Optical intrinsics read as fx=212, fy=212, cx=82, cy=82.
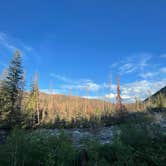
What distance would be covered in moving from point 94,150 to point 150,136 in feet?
13.8

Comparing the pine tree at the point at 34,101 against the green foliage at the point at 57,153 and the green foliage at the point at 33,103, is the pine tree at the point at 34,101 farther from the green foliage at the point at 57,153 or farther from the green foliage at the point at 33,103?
the green foliage at the point at 57,153

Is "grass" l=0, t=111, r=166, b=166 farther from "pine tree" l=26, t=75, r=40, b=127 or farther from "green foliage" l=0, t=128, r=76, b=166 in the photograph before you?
"pine tree" l=26, t=75, r=40, b=127

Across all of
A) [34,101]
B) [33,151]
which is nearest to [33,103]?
[34,101]

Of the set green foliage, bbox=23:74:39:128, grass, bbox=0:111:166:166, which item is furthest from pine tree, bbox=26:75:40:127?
grass, bbox=0:111:166:166

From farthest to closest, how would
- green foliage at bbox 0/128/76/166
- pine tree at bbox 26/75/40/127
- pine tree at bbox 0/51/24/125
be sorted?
pine tree at bbox 26/75/40/127 < pine tree at bbox 0/51/24/125 < green foliage at bbox 0/128/76/166

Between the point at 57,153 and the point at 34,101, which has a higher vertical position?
the point at 34,101

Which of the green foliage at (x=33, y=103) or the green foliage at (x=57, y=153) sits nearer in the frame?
the green foliage at (x=57, y=153)

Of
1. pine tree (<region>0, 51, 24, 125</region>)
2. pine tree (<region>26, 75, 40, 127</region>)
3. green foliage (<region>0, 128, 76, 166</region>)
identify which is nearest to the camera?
green foliage (<region>0, 128, 76, 166</region>)

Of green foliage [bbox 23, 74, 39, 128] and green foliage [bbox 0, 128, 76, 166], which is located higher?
green foliage [bbox 23, 74, 39, 128]

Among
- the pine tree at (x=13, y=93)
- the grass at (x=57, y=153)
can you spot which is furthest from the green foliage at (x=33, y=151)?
the pine tree at (x=13, y=93)

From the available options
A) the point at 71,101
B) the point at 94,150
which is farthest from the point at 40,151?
the point at 71,101

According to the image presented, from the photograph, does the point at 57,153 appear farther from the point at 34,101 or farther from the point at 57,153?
the point at 34,101

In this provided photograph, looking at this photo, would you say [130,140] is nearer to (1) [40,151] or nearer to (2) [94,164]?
(2) [94,164]

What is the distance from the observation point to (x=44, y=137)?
859cm
